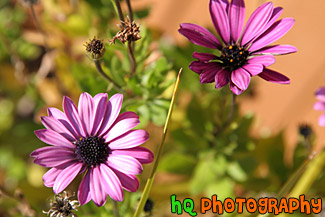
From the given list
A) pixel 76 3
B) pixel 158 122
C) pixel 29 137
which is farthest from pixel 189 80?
pixel 29 137

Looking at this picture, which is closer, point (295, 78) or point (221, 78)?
point (221, 78)

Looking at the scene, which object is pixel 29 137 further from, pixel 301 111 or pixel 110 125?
pixel 301 111

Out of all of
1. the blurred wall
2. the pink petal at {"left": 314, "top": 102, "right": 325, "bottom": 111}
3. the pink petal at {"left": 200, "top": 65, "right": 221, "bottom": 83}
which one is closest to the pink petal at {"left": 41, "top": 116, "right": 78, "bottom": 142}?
the pink petal at {"left": 200, "top": 65, "right": 221, "bottom": 83}

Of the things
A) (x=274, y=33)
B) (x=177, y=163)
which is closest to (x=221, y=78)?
(x=274, y=33)

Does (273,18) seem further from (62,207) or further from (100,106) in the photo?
(62,207)

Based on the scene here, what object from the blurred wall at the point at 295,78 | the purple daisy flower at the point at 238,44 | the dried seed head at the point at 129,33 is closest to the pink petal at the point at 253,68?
the purple daisy flower at the point at 238,44

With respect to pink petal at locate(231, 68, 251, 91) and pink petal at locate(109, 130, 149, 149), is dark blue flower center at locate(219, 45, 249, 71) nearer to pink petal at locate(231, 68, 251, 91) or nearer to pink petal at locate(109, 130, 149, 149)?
pink petal at locate(231, 68, 251, 91)
